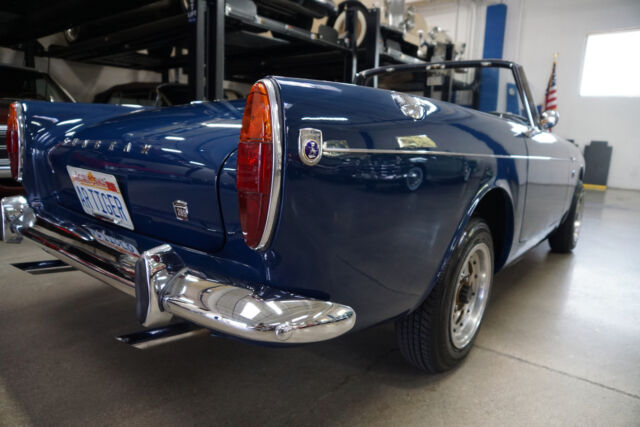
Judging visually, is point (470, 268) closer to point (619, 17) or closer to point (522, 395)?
point (522, 395)

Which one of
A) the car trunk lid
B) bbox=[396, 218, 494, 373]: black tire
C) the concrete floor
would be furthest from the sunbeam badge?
the concrete floor

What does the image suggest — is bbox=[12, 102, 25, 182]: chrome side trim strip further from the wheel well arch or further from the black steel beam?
the black steel beam

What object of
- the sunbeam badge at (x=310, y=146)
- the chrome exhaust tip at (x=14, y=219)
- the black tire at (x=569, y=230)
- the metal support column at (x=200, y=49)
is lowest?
the black tire at (x=569, y=230)

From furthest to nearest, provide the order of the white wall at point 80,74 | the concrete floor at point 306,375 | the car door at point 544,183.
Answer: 1. the white wall at point 80,74
2. the car door at point 544,183
3. the concrete floor at point 306,375

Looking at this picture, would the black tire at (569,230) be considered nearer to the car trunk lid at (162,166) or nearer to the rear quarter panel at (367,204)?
the rear quarter panel at (367,204)

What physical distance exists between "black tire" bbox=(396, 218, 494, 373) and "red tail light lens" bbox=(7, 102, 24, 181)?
177cm

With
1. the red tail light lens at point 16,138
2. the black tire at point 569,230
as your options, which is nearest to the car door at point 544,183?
the black tire at point 569,230

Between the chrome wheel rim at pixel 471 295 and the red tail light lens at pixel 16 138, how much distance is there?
1.97 m

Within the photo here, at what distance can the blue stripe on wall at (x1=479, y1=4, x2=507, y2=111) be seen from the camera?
10867 mm

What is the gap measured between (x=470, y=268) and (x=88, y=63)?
8.94 metres

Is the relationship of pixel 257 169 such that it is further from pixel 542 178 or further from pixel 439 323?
pixel 542 178

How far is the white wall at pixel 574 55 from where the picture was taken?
392 inches

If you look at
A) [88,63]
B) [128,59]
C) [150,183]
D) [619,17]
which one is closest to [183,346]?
[150,183]

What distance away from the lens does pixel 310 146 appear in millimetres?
1012
